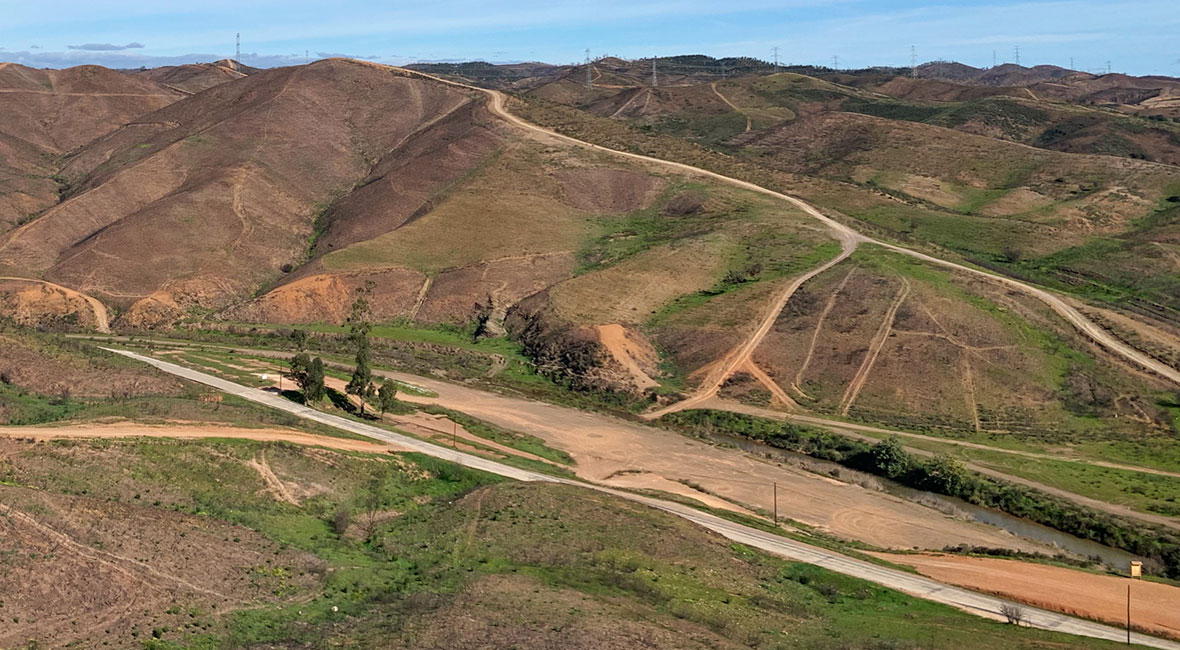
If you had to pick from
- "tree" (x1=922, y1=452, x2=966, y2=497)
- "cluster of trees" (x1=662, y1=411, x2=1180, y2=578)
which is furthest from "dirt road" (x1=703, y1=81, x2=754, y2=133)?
"tree" (x1=922, y1=452, x2=966, y2=497)

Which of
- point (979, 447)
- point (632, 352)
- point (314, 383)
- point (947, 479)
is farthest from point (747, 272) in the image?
point (314, 383)

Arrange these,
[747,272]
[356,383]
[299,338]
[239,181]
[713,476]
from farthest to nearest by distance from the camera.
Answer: [239,181] < [747,272] < [299,338] < [356,383] < [713,476]

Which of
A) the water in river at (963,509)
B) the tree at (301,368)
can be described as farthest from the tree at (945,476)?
the tree at (301,368)

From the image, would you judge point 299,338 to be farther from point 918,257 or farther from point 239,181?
point 918,257

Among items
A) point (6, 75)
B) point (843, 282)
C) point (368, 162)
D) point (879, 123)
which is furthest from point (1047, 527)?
point (6, 75)

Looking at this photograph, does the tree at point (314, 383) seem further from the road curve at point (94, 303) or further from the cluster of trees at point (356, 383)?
the road curve at point (94, 303)

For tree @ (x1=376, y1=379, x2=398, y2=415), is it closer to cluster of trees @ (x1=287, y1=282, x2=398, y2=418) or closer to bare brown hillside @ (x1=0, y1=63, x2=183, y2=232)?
cluster of trees @ (x1=287, y1=282, x2=398, y2=418)

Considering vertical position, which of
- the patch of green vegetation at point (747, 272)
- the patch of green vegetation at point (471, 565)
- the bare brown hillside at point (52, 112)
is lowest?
the patch of green vegetation at point (471, 565)
